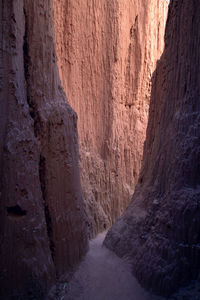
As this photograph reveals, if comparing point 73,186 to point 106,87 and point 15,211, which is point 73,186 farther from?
point 106,87

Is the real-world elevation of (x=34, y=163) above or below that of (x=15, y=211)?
above

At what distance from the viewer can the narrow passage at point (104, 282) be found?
3.35 m

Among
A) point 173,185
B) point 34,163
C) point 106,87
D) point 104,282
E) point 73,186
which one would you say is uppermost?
point 106,87

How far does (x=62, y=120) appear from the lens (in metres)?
3.79

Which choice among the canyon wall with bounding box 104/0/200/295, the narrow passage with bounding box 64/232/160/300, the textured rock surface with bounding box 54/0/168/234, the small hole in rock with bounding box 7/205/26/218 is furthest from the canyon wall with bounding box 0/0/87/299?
the textured rock surface with bounding box 54/0/168/234

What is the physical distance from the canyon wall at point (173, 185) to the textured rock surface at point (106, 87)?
1787 millimetres

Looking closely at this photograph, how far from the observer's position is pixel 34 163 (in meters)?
3.35

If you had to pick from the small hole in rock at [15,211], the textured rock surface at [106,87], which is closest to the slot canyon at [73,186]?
the small hole in rock at [15,211]

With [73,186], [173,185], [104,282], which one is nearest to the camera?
[173,185]

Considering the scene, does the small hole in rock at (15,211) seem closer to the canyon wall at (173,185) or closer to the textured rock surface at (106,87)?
the canyon wall at (173,185)

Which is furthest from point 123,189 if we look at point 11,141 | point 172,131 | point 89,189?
point 11,141

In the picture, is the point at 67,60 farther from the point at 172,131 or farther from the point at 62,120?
the point at 172,131

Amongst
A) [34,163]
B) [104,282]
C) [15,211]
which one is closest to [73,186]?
[34,163]

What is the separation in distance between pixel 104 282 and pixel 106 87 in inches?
198
